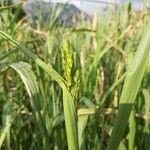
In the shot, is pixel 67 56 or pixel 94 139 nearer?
pixel 67 56

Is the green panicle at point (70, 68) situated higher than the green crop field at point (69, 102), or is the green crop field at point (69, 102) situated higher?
the green panicle at point (70, 68)

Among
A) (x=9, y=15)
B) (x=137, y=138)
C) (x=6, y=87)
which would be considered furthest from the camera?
(x=9, y=15)

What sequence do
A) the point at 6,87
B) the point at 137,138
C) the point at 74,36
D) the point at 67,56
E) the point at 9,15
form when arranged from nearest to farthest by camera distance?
the point at 67,56
the point at 137,138
the point at 6,87
the point at 9,15
the point at 74,36

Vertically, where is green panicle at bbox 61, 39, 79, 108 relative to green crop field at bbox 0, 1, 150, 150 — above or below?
above

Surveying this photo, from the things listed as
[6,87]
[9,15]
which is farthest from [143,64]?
[9,15]

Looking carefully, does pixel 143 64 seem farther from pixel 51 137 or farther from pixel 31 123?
pixel 31 123

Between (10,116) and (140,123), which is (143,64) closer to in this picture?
(10,116)

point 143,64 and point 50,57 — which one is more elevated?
point 143,64

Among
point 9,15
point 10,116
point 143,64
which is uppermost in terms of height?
point 143,64

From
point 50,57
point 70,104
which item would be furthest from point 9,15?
point 70,104
